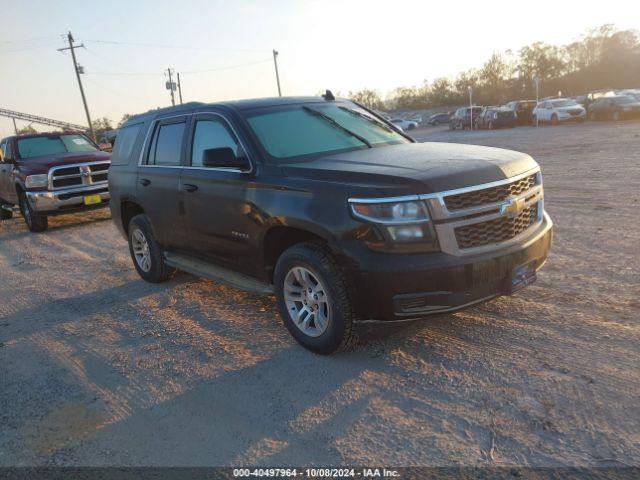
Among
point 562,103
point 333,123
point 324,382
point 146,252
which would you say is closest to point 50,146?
point 146,252

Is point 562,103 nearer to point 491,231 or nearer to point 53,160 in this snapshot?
point 53,160

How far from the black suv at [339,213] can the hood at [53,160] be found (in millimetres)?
6747

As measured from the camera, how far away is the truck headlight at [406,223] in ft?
12.0

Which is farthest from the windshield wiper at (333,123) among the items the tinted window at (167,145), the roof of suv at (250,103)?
the tinted window at (167,145)

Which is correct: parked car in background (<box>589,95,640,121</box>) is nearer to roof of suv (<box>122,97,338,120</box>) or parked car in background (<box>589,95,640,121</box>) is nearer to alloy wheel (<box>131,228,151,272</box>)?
roof of suv (<box>122,97,338,120</box>)

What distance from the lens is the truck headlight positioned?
3.66 m

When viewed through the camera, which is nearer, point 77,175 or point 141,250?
point 141,250

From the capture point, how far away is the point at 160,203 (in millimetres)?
5973

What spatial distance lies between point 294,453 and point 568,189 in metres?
A: 8.57

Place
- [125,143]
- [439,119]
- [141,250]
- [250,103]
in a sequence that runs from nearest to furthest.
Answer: [250,103] < [141,250] < [125,143] < [439,119]

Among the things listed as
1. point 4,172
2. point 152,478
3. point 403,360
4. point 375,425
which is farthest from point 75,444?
point 4,172

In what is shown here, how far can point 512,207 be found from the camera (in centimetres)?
397

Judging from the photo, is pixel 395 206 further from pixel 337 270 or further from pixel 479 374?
pixel 479 374

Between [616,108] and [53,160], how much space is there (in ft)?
88.8
